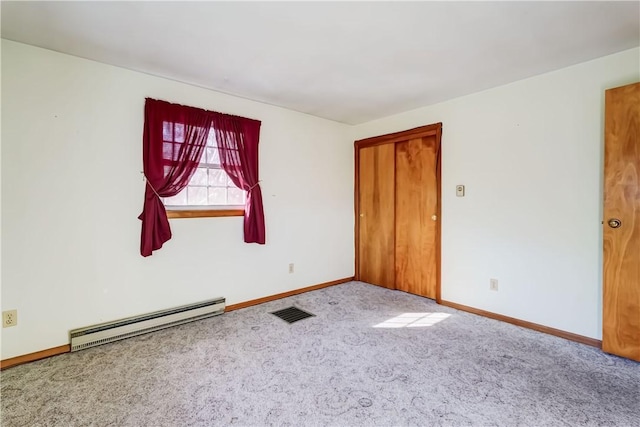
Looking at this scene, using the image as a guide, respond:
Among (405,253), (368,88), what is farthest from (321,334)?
(368,88)

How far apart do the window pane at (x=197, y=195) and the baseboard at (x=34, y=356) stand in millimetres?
1501

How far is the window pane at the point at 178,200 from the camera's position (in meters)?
2.86

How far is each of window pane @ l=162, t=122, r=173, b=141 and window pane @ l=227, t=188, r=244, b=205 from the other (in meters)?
0.78

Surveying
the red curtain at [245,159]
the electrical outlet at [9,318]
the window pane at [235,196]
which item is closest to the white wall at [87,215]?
the electrical outlet at [9,318]

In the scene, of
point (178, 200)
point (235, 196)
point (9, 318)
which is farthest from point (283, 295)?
point (9, 318)

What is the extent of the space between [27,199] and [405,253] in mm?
3722

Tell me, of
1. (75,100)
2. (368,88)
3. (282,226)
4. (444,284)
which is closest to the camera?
(75,100)

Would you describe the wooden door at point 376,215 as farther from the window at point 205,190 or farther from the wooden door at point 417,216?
the window at point 205,190

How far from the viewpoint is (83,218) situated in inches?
95.1

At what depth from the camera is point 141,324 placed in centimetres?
262

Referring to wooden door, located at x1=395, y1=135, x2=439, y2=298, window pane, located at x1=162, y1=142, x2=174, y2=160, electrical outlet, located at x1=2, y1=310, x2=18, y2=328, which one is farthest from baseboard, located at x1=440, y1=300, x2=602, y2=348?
electrical outlet, located at x1=2, y1=310, x2=18, y2=328

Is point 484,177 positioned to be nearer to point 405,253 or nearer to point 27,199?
point 405,253

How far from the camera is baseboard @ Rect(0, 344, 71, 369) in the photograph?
6.96ft

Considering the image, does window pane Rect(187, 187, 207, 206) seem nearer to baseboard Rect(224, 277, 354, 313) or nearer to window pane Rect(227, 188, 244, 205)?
window pane Rect(227, 188, 244, 205)
